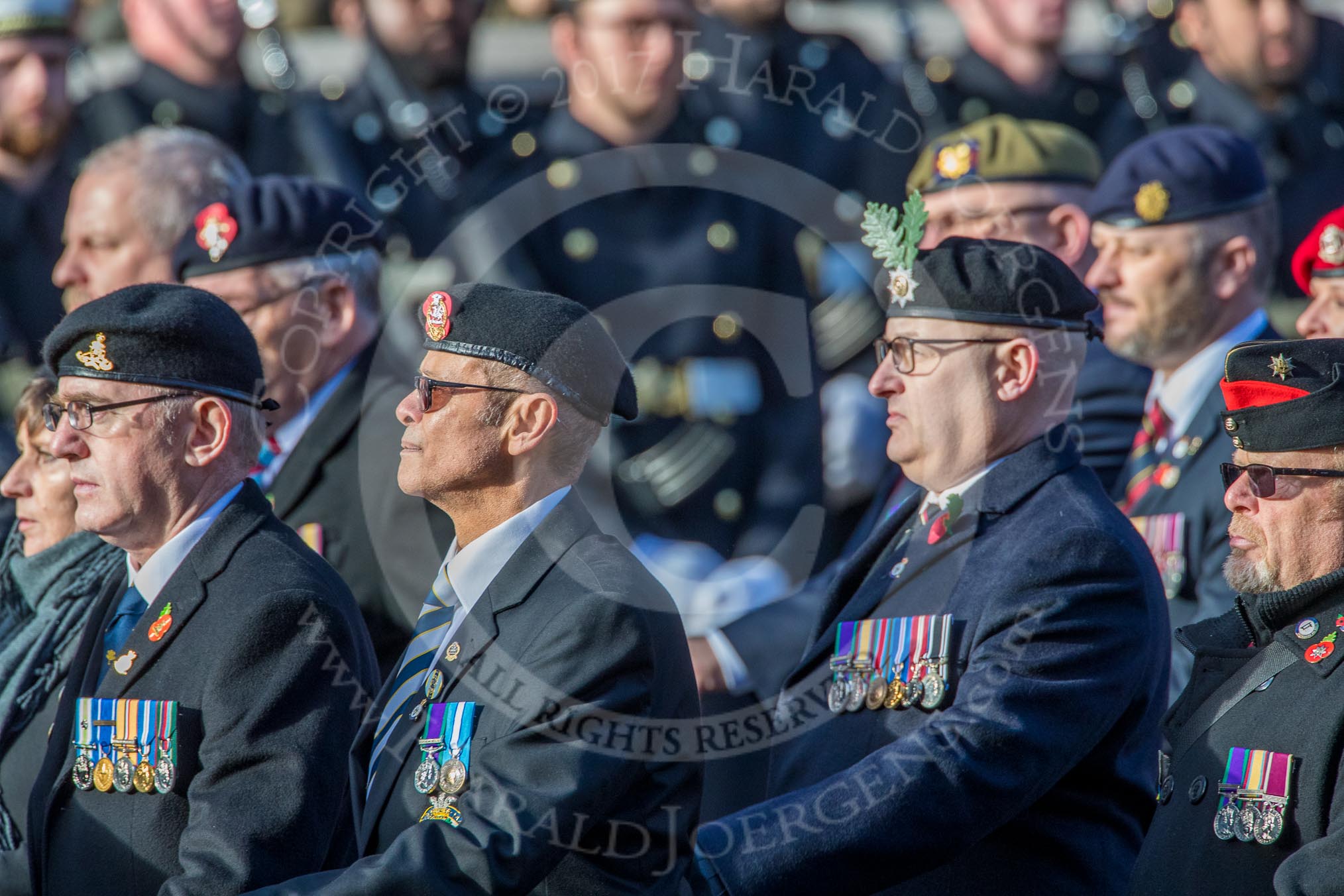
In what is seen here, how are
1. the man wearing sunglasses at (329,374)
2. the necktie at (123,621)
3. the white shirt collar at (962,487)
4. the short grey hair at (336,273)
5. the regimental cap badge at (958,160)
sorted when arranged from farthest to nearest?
the regimental cap badge at (958,160) < the short grey hair at (336,273) < the man wearing sunglasses at (329,374) < the white shirt collar at (962,487) < the necktie at (123,621)

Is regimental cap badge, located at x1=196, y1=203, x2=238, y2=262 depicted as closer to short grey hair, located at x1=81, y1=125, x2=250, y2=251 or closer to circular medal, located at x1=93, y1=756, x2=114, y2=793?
short grey hair, located at x1=81, y1=125, x2=250, y2=251

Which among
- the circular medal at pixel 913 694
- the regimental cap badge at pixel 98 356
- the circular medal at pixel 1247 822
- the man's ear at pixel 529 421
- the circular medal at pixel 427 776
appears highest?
the regimental cap badge at pixel 98 356

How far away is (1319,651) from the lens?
3.31m

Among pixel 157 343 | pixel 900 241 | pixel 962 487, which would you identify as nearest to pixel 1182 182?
pixel 900 241

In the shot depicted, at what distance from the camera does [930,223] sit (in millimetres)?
5941

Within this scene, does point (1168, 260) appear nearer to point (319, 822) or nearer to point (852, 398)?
point (852, 398)

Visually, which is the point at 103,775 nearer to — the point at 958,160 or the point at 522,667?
the point at 522,667

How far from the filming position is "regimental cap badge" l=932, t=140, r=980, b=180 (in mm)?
5902

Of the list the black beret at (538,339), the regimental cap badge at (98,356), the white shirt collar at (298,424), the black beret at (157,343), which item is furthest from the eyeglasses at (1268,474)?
the white shirt collar at (298,424)

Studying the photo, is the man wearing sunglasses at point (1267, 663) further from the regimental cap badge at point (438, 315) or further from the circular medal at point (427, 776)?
the regimental cap badge at point (438, 315)

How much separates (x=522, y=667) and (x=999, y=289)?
144 cm

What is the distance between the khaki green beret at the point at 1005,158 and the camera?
593cm

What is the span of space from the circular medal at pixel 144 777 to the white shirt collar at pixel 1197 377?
3.15 m

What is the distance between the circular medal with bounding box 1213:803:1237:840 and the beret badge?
2.25m
